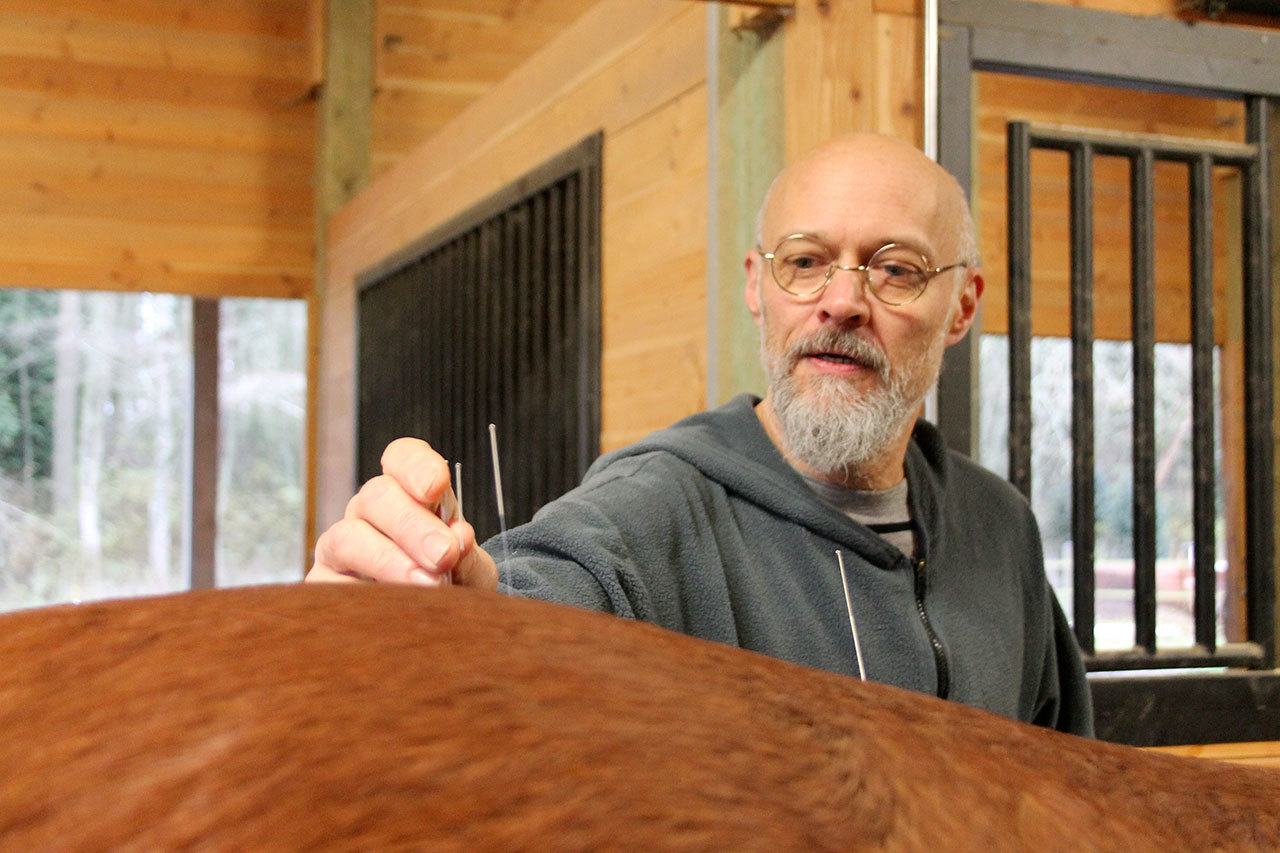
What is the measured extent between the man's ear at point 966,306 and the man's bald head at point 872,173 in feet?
0.30

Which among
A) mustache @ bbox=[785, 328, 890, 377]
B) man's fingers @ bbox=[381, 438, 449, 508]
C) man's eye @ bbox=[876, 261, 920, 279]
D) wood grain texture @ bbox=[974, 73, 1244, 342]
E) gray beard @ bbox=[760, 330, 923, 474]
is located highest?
wood grain texture @ bbox=[974, 73, 1244, 342]

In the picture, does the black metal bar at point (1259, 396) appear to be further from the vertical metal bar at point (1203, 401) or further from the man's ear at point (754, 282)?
the man's ear at point (754, 282)

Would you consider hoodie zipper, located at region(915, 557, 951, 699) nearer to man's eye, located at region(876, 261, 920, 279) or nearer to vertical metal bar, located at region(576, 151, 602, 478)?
man's eye, located at region(876, 261, 920, 279)

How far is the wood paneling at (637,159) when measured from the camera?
1815mm

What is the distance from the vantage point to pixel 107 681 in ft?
0.58

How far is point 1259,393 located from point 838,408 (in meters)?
0.80

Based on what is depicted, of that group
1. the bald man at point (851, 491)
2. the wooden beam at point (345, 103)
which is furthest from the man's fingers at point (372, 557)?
the wooden beam at point (345, 103)

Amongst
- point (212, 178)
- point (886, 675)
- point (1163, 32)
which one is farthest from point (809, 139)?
point (212, 178)

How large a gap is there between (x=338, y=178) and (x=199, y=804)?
450cm

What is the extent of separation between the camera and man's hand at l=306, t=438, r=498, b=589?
1.53 feet

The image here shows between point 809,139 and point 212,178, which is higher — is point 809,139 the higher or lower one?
the lower one

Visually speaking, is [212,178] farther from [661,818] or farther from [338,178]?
[661,818]

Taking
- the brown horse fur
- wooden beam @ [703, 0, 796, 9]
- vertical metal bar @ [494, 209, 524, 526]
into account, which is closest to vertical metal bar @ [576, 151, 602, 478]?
vertical metal bar @ [494, 209, 524, 526]

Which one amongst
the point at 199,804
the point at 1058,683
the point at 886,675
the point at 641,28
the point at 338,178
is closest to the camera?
the point at 199,804
